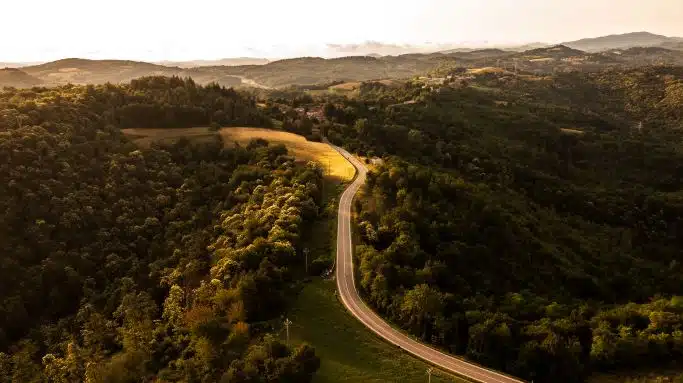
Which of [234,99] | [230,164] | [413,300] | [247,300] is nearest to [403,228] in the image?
[413,300]

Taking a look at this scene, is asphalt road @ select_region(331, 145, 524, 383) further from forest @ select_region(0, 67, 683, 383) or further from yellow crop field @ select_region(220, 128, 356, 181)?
yellow crop field @ select_region(220, 128, 356, 181)

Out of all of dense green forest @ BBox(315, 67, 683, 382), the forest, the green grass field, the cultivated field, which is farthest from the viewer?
the cultivated field

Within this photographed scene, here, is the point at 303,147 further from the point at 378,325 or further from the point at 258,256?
the point at 378,325

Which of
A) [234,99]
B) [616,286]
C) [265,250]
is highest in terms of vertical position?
[234,99]

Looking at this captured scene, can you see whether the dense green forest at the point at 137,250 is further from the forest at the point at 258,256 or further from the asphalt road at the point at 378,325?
the asphalt road at the point at 378,325

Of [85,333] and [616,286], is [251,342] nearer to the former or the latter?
[85,333]

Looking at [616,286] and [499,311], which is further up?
[499,311]

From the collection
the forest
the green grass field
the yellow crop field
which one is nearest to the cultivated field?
the yellow crop field
